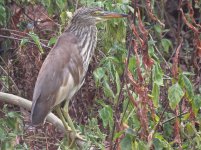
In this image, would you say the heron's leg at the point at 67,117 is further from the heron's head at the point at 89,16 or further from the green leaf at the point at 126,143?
the green leaf at the point at 126,143

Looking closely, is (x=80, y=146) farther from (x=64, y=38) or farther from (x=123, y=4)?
(x=123, y=4)

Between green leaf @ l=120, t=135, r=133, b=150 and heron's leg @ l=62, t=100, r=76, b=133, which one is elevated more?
green leaf @ l=120, t=135, r=133, b=150

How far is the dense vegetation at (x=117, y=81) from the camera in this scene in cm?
324

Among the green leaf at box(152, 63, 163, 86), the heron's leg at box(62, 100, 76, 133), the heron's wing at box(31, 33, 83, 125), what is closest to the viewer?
the green leaf at box(152, 63, 163, 86)

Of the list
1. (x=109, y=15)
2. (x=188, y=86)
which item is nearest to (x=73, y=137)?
(x=109, y=15)

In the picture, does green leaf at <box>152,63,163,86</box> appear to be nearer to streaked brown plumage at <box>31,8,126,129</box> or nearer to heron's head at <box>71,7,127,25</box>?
streaked brown plumage at <box>31,8,126,129</box>

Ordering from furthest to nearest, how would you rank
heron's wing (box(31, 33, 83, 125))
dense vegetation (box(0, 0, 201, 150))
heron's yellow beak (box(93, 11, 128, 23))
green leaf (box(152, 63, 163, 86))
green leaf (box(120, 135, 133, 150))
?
heron's yellow beak (box(93, 11, 128, 23)) → heron's wing (box(31, 33, 83, 125)) → green leaf (box(152, 63, 163, 86)) → dense vegetation (box(0, 0, 201, 150)) → green leaf (box(120, 135, 133, 150))

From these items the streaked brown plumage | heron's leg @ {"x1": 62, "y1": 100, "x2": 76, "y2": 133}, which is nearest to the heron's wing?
the streaked brown plumage

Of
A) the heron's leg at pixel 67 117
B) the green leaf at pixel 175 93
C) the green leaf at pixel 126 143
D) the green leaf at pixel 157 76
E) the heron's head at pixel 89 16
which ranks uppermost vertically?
the heron's head at pixel 89 16

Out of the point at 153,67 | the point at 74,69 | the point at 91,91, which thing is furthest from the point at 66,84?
the point at 91,91

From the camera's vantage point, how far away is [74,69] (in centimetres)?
390

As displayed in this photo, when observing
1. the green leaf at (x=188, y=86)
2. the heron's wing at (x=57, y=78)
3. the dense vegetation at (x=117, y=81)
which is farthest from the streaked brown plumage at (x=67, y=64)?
the green leaf at (x=188, y=86)

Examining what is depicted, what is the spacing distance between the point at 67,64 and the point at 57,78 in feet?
0.38

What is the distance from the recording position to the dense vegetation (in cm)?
324
